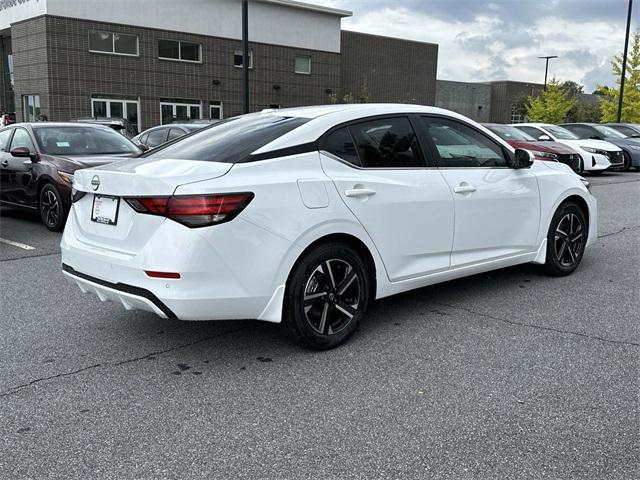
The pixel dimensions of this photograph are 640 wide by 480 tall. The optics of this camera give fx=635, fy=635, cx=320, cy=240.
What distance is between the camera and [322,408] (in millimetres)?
3338

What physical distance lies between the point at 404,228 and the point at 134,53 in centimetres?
3141

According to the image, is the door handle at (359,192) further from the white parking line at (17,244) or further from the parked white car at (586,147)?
the parked white car at (586,147)

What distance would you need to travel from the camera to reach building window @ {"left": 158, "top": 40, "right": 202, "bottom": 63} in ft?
111

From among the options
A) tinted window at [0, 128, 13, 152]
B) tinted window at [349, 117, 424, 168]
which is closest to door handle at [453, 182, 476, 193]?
tinted window at [349, 117, 424, 168]

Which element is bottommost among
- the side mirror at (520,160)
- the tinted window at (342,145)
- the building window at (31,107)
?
the side mirror at (520,160)

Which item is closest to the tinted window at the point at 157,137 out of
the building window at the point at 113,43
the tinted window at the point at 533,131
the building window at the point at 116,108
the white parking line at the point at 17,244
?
the white parking line at the point at 17,244

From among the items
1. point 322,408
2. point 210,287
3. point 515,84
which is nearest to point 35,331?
point 210,287

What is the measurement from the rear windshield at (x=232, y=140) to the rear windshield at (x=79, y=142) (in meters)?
5.04

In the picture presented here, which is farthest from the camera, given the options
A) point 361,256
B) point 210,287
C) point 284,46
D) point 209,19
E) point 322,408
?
point 284,46

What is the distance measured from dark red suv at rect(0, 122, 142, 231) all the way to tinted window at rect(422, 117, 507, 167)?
17.7 feet

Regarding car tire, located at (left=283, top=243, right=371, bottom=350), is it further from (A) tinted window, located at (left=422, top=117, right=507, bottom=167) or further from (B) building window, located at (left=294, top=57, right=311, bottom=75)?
(B) building window, located at (left=294, top=57, right=311, bottom=75)

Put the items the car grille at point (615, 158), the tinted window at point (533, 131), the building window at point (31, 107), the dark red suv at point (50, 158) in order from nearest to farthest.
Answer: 1. the dark red suv at point (50, 158)
2. the tinted window at point (533, 131)
3. the car grille at point (615, 158)
4. the building window at point (31, 107)

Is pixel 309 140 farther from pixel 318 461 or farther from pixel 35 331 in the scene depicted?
pixel 35 331

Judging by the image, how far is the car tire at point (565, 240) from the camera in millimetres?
5910
